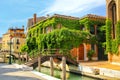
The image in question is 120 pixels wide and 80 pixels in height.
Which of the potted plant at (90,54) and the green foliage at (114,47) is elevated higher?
the green foliage at (114,47)

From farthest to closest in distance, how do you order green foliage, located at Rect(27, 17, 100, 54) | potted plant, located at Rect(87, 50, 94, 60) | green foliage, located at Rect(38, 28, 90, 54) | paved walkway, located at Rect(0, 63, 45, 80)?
1. potted plant, located at Rect(87, 50, 94, 60)
2. green foliage, located at Rect(27, 17, 100, 54)
3. green foliage, located at Rect(38, 28, 90, 54)
4. paved walkway, located at Rect(0, 63, 45, 80)

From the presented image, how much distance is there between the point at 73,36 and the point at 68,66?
15.2 ft

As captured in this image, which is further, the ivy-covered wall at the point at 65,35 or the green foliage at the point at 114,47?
the ivy-covered wall at the point at 65,35

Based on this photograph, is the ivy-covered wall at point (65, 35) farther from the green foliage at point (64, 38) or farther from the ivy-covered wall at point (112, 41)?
the ivy-covered wall at point (112, 41)

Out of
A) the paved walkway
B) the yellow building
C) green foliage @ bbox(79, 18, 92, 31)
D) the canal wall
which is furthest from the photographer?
the yellow building

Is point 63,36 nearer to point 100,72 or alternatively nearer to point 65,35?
point 65,35

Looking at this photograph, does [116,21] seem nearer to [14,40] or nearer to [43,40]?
[43,40]

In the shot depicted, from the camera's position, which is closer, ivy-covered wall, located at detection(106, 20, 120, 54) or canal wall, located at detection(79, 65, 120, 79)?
canal wall, located at detection(79, 65, 120, 79)

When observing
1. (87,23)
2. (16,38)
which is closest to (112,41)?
(87,23)

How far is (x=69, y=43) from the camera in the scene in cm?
2794

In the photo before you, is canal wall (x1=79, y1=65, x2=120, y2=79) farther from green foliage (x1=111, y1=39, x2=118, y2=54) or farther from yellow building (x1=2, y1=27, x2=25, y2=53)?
yellow building (x1=2, y1=27, x2=25, y2=53)

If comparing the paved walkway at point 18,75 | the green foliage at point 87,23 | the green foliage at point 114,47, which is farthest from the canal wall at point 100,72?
the green foliage at point 87,23

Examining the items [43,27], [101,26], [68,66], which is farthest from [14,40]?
[68,66]

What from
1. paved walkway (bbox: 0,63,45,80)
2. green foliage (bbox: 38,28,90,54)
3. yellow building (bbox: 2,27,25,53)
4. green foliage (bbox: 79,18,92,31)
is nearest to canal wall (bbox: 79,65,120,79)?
paved walkway (bbox: 0,63,45,80)
